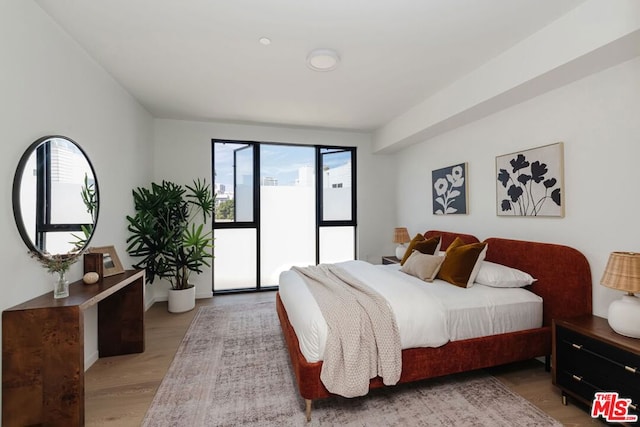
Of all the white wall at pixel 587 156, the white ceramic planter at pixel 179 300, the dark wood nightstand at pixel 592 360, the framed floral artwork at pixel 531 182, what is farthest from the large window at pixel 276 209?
the dark wood nightstand at pixel 592 360

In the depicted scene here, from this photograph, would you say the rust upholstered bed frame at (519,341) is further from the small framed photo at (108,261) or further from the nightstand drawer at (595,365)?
the small framed photo at (108,261)

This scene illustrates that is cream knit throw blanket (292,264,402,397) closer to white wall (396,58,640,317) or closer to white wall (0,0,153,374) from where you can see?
white wall (396,58,640,317)

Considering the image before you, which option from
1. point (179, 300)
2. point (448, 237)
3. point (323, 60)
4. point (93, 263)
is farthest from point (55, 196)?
point (448, 237)

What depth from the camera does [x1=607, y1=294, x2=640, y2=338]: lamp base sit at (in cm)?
165

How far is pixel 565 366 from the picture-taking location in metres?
1.92

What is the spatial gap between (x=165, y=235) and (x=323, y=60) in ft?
9.47

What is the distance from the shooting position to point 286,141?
185 inches

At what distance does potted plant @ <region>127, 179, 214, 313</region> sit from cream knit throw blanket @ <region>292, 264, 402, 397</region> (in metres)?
2.45

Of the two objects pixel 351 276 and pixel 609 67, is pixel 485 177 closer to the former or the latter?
pixel 609 67

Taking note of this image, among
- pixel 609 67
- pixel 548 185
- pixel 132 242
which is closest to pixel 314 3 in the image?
pixel 609 67

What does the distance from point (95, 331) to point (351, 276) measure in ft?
8.25

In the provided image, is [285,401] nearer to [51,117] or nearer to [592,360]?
[592,360]

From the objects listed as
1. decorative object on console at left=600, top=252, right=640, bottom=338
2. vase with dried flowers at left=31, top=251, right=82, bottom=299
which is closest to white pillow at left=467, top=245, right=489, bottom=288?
decorative object on console at left=600, top=252, right=640, bottom=338

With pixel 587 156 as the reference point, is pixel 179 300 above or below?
below
